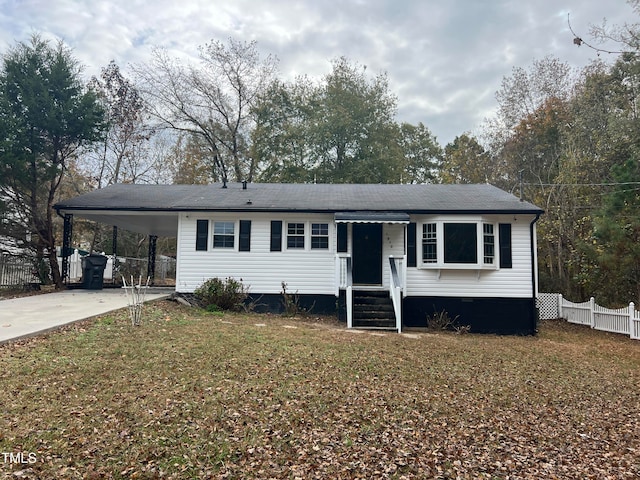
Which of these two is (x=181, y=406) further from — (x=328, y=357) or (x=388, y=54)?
(x=388, y=54)

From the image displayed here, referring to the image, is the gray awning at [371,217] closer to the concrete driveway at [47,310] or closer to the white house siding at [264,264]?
the white house siding at [264,264]

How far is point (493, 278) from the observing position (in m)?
11.6

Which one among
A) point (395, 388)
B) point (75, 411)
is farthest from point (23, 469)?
point (395, 388)

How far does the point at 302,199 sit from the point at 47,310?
24.8 feet

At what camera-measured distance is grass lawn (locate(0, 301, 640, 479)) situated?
3289mm

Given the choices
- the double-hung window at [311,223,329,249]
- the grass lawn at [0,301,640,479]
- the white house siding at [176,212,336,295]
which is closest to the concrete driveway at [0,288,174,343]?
the grass lawn at [0,301,640,479]

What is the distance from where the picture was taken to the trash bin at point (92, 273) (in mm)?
14109

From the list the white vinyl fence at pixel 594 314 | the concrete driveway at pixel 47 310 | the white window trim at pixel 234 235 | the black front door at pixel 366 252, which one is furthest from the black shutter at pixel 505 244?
the concrete driveway at pixel 47 310

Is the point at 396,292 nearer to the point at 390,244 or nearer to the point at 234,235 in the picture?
the point at 390,244

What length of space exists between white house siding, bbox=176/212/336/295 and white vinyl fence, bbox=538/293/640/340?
8762 mm

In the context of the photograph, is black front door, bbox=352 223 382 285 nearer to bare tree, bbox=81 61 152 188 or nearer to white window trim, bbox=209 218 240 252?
white window trim, bbox=209 218 240 252

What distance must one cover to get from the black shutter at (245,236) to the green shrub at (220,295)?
107 cm

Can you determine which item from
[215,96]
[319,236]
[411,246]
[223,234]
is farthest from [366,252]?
[215,96]

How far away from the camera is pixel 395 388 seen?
205 inches
